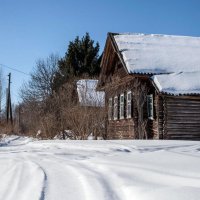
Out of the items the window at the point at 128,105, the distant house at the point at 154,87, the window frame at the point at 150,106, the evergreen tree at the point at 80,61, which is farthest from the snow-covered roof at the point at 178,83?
the evergreen tree at the point at 80,61

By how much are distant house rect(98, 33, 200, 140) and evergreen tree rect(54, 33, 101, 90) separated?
1528 centimetres

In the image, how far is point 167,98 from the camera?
61.9ft

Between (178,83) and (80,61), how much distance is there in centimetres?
2303

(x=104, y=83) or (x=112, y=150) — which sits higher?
(x=104, y=83)

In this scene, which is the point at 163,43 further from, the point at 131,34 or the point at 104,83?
the point at 104,83

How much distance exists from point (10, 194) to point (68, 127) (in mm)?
16624

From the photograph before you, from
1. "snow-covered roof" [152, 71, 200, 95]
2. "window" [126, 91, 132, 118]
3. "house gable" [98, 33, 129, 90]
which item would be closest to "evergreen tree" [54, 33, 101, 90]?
"house gable" [98, 33, 129, 90]

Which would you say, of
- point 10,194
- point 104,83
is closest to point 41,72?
point 104,83

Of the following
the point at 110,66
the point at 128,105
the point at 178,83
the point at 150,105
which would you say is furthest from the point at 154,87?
the point at 110,66

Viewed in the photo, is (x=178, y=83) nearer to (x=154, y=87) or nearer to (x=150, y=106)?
(x=154, y=87)

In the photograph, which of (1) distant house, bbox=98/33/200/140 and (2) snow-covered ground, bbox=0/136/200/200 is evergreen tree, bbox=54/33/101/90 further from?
(2) snow-covered ground, bbox=0/136/200/200

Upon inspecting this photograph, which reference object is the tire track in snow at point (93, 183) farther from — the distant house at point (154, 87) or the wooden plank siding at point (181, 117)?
the wooden plank siding at point (181, 117)

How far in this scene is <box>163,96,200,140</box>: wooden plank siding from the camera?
19.0m

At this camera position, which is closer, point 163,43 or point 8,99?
point 163,43
